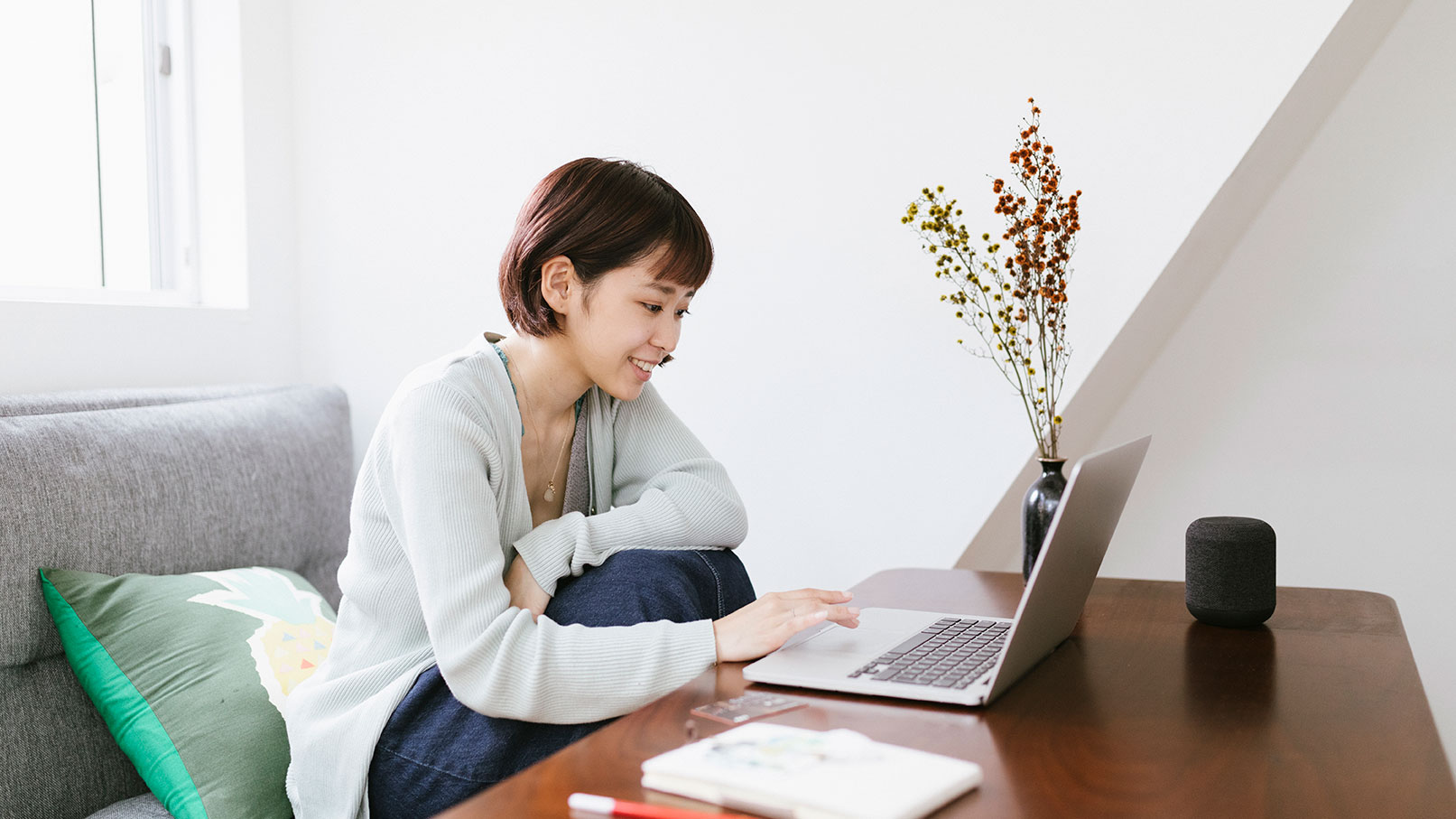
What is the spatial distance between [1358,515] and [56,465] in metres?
2.09

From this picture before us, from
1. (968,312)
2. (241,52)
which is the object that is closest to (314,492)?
(241,52)

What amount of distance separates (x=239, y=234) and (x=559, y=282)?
3.44 feet

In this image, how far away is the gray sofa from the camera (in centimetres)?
135

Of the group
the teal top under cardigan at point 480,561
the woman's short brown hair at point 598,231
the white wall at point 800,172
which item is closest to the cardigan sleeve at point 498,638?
the teal top under cardigan at point 480,561

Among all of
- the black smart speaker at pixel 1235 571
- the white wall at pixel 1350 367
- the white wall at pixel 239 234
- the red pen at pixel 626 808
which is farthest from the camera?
the white wall at pixel 1350 367

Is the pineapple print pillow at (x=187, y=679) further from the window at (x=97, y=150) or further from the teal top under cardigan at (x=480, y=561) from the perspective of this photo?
the window at (x=97, y=150)

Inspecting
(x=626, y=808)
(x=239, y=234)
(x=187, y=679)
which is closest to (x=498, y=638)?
(x=626, y=808)

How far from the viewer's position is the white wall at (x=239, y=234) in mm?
1924

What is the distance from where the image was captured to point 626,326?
4.58ft

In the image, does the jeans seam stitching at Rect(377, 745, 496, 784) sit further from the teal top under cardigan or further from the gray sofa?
the gray sofa

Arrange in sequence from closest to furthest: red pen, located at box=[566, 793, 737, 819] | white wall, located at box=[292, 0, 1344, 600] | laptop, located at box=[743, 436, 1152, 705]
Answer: red pen, located at box=[566, 793, 737, 819] → laptop, located at box=[743, 436, 1152, 705] → white wall, located at box=[292, 0, 1344, 600]

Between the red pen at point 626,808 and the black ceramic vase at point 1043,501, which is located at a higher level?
the black ceramic vase at point 1043,501

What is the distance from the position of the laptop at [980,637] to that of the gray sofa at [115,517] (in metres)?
0.85

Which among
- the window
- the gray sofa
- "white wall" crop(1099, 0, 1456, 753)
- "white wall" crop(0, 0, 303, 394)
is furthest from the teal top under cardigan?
"white wall" crop(1099, 0, 1456, 753)
